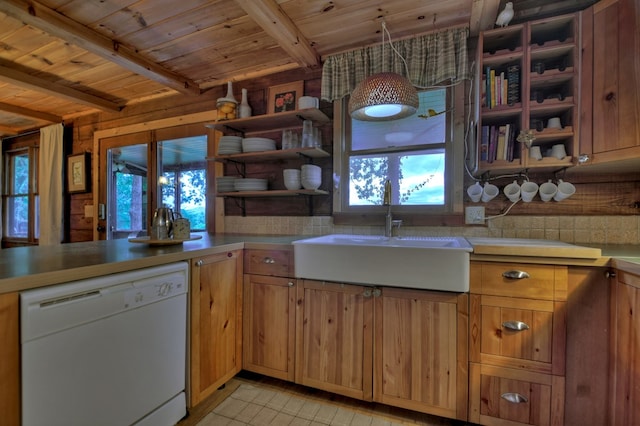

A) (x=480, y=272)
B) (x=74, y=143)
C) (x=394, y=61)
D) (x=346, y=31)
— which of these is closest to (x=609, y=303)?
(x=480, y=272)

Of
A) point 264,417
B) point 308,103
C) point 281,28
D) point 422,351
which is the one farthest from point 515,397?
point 281,28

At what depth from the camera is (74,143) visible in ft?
11.5

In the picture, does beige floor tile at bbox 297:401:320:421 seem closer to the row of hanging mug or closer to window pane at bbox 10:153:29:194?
the row of hanging mug

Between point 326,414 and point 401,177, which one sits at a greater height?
point 401,177

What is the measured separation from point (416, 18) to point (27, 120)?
459cm

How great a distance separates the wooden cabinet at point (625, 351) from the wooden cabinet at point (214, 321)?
177 centimetres

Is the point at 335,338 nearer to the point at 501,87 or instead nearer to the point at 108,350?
Result: the point at 108,350

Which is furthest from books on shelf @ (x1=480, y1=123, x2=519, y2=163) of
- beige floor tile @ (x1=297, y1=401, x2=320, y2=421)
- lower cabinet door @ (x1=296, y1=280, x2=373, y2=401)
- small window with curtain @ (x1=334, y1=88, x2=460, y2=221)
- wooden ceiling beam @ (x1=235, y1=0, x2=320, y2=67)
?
beige floor tile @ (x1=297, y1=401, x2=320, y2=421)

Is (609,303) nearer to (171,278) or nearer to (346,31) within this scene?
(171,278)

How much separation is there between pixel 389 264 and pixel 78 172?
388 cm

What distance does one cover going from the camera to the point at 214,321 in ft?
5.04

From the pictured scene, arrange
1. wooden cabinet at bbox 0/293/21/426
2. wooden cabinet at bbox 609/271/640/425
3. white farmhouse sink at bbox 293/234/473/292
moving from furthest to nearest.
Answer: white farmhouse sink at bbox 293/234/473/292, wooden cabinet at bbox 609/271/640/425, wooden cabinet at bbox 0/293/21/426

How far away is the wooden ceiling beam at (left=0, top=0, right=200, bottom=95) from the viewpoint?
1542 mm

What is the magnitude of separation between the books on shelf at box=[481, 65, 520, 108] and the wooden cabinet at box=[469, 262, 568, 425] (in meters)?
0.90
